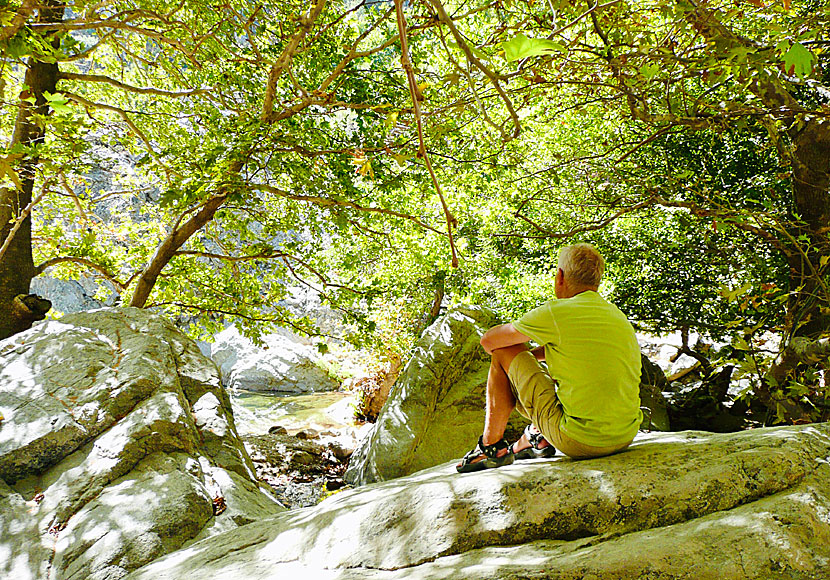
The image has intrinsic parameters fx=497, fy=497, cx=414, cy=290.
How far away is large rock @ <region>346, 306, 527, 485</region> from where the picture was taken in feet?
19.7

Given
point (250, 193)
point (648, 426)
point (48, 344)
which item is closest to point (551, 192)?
point (648, 426)

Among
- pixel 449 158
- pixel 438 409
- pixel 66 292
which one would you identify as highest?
pixel 66 292

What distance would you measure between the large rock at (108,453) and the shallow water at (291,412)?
6.04 m

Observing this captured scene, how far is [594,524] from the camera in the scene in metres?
2.15

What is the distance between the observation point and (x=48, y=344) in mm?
4711

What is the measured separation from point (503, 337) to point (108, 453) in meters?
3.25

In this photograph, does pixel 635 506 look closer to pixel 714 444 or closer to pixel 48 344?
pixel 714 444

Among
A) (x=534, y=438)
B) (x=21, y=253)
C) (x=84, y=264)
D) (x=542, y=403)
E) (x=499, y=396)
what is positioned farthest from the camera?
(x=84, y=264)

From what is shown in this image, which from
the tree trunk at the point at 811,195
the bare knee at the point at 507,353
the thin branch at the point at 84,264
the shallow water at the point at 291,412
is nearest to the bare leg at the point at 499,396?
the bare knee at the point at 507,353

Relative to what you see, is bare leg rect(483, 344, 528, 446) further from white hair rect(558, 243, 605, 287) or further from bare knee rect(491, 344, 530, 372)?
white hair rect(558, 243, 605, 287)

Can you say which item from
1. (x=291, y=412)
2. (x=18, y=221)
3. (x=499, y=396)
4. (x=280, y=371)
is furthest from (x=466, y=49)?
(x=280, y=371)

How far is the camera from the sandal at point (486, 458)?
9.85 ft

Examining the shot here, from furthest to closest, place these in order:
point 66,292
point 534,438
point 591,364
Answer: point 66,292 < point 534,438 < point 591,364

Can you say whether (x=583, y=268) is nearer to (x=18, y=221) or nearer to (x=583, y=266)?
(x=583, y=266)
